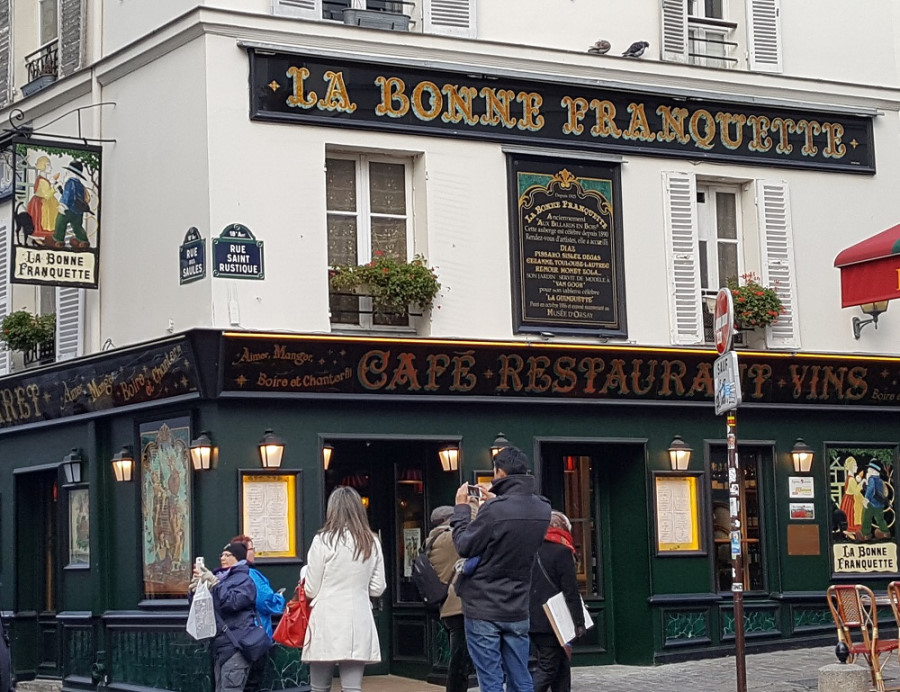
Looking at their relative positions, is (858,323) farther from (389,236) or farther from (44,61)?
(44,61)

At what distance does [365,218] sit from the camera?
666 inches

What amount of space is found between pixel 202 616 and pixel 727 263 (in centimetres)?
807

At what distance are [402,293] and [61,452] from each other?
476 cm

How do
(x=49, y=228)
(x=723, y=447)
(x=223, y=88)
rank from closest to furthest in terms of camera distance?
(x=223, y=88), (x=49, y=228), (x=723, y=447)

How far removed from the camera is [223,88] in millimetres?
15992

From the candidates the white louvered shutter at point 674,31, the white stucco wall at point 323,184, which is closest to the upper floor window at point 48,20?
the white stucco wall at point 323,184

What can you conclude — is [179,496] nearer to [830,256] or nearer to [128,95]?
[128,95]

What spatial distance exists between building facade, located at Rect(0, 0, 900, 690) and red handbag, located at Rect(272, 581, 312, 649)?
335 cm

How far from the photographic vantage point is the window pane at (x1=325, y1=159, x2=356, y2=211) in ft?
55.1

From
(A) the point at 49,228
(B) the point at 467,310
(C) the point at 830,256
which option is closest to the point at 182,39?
(A) the point at 49,228

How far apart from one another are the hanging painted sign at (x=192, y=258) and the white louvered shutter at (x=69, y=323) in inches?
86.2

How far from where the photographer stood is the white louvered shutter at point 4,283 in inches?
781

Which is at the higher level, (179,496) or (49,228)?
(49,228)

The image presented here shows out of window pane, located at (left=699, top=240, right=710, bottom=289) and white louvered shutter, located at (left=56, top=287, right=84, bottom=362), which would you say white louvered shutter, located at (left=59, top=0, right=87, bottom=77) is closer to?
white louvered shutter, located at (left=56, top=287, right=84, bottom=362)
